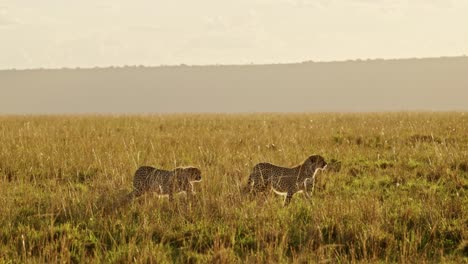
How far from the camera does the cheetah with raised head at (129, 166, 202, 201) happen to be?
7668 millimetres

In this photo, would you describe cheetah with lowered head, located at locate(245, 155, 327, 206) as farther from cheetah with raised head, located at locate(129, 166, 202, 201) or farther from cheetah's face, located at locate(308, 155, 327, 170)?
cheetah with raised head, located at locate(129, 166, 202, 201)

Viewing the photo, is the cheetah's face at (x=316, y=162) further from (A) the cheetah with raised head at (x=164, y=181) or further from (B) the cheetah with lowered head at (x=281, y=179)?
(A) the cheetah with raised head at (x=164, y=181)

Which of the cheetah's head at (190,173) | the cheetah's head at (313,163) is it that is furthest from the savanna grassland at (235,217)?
the cheetah's head at (313,163)

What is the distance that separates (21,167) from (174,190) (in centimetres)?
443

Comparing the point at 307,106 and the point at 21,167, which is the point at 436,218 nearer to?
the point at 21,167

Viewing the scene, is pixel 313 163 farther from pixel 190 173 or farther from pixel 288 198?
pixel 190 173

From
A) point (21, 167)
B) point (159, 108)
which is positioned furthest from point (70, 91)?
point (21, 167)

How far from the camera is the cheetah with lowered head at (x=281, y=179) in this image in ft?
25.8

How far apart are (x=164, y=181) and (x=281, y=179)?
4.84ft

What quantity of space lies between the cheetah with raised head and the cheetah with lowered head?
74 cm

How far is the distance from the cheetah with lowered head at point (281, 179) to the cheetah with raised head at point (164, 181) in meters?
0.74

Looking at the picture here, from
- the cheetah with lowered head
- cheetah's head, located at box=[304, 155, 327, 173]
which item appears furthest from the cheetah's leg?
cheetah's head, located at box=[304, 155, 327, 173]

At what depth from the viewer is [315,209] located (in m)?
7.30

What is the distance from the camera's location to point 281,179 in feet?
25.8
